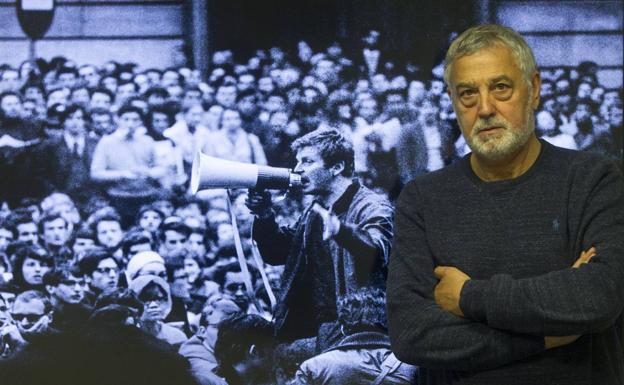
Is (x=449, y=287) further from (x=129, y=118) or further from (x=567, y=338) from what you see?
(x=129, y=118)

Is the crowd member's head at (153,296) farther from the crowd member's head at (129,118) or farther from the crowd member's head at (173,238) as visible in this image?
the crowd member's head at (129,118)

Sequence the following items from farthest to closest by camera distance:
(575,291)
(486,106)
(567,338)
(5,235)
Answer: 1. (5,235)
2. (486,106)
3. (567,338)
4. (575,291)

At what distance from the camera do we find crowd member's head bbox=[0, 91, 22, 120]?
7.49 ft

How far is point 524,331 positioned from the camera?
5.71 ft

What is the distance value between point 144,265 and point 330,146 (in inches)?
27.8

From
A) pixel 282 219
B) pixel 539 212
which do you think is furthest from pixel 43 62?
pixel 539 212

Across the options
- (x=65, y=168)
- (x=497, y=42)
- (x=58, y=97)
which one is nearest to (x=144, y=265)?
(x=65, y=168)

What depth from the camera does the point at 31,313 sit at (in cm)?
228

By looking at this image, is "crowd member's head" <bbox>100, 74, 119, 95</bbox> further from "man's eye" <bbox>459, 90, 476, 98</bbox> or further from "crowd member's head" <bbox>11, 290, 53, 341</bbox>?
"man's eye" <bbox>459, 90, 476, 98</bbox>

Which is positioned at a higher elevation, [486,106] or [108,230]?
[486,106]

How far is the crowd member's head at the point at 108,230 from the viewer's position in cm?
228

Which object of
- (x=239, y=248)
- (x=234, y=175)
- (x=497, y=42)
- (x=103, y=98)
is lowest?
(x=239, y=248)

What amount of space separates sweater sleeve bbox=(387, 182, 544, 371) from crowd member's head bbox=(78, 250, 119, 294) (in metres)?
0.90

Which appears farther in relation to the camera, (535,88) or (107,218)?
(107,218)
